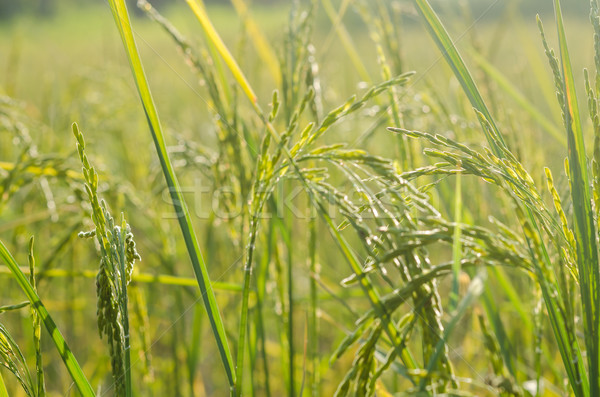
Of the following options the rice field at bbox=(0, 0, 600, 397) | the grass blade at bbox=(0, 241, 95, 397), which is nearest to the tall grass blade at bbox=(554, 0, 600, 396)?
the rice field at bbox=(0, 0, 600, 397)

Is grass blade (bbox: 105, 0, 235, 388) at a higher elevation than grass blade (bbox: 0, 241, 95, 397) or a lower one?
higher

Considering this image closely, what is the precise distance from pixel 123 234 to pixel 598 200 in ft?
1.44

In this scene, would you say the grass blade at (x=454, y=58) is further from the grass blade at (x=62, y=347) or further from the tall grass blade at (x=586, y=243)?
the grass blade at (x=62, y=347)

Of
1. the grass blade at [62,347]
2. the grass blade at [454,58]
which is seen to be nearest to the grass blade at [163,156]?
the grass blade at [62,347]

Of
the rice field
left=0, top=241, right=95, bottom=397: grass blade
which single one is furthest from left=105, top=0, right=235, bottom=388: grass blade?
left=0, top=241, right=95, bottom=397: grass blade

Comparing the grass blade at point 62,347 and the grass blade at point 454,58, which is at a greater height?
the grass blade at point 454,58

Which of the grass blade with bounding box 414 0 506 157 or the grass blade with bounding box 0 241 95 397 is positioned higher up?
the grass blade with bounding box 414 0 506 157

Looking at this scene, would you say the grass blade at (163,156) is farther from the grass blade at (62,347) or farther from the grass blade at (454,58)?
the grass blade at (454,58)

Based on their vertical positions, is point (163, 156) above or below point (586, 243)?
above

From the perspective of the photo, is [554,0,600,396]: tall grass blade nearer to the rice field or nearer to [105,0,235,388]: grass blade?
the rice field

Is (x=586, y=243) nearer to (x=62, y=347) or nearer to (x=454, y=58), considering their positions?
(x=454, y=58)

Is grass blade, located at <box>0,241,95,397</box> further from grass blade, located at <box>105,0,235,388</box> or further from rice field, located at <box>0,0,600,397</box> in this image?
grass blade, located at <box>105,0,235,388</box>

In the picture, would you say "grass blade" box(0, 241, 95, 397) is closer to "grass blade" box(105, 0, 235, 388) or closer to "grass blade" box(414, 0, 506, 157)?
"grass blade" box(105, 0, 235, 388)

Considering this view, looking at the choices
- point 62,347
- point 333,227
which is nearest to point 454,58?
point 333,227
